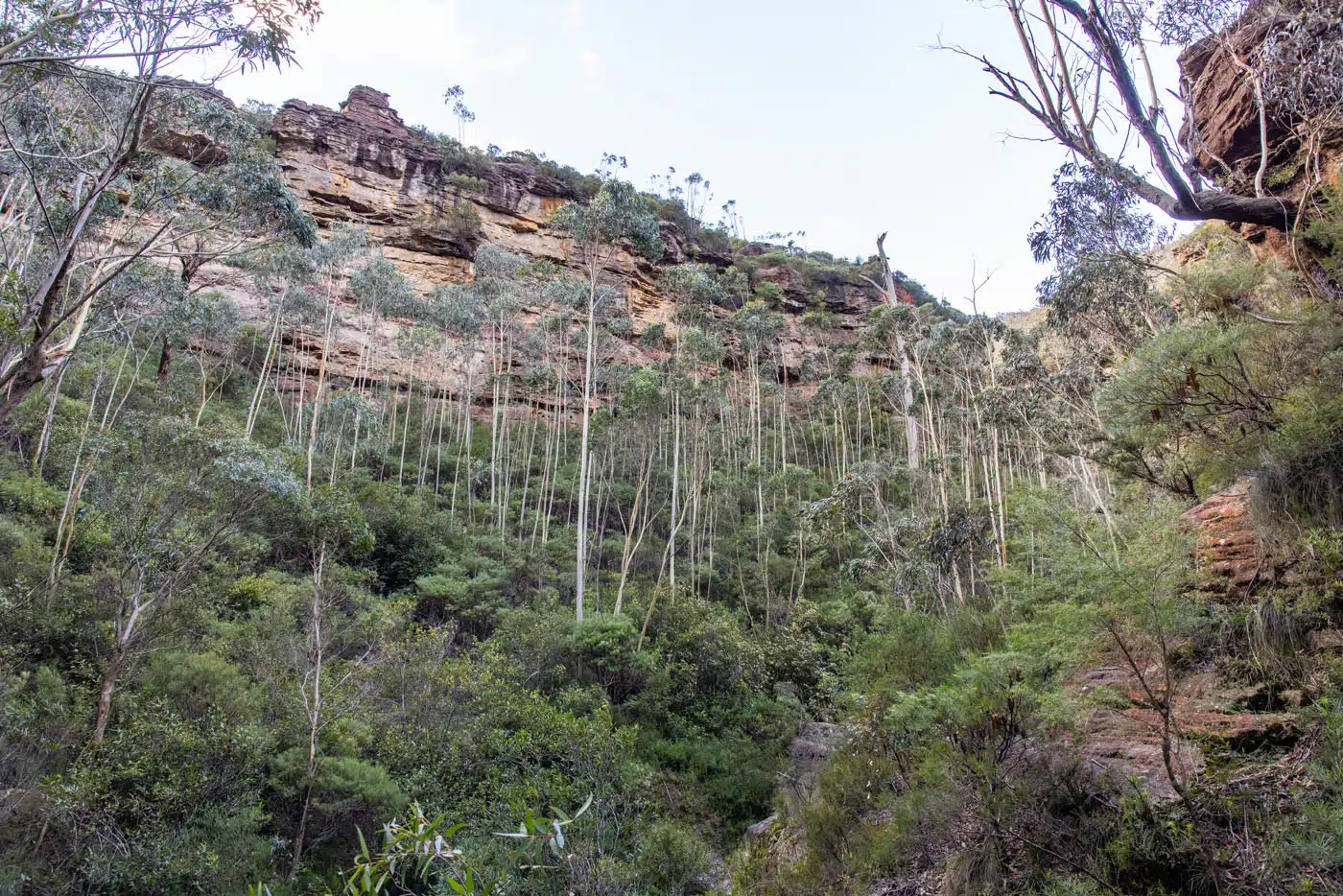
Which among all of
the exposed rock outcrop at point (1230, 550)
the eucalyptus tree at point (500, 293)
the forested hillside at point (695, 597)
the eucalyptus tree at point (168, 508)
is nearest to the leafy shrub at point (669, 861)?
the forested hillside at point (695, 597)

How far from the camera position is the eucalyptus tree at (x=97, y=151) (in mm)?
4750

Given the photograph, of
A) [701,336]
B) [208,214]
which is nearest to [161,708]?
[208,214]

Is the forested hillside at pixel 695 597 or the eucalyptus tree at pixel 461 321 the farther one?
the eucalyptus tree at pixel 461 321

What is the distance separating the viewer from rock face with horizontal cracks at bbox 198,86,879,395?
2867 centimetres

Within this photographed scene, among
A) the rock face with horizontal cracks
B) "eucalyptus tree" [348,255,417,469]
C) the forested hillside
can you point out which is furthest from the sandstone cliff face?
"eucalyptus tree" [348,255,417,469]

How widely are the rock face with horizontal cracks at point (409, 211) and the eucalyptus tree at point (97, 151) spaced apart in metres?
15.4

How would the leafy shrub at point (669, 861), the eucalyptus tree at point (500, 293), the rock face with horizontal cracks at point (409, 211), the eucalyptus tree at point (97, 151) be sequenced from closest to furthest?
the eucalyptus tree at point (97, 151) < the leafy shrub at point (669, 861) < the eucalyptus tree at point (500, 293) < the rock face with horizontal cracks at point (409, 211)

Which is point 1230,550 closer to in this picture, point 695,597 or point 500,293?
point 695,597

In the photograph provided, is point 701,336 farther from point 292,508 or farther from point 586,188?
point 586,188

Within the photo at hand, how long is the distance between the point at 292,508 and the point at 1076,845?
9684mm

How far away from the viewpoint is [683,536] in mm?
20672

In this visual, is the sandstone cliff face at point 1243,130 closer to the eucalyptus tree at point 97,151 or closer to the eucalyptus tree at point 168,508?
the eucalyptus tree at point 97,151

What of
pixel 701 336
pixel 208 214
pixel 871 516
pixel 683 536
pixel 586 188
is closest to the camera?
pixel 208 214

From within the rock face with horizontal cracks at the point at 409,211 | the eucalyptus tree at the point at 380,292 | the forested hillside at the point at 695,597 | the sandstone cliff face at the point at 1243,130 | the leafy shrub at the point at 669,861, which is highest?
the rock face with horizontal cracks at the point at 409,211
